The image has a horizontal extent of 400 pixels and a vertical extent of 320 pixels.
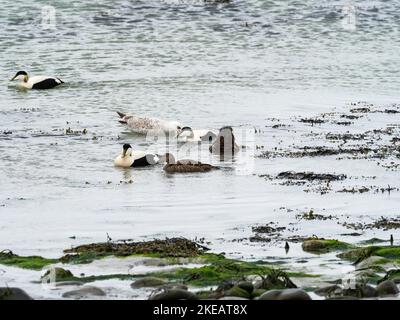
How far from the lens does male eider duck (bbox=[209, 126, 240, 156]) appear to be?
21078mm

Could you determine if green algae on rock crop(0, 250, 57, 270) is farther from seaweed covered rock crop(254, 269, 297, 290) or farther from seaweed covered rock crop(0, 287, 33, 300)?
seaweed covered rock crop(254, 269, 297, 290)

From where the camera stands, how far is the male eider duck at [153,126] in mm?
23047

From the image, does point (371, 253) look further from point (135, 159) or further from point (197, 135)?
point (197, 135)

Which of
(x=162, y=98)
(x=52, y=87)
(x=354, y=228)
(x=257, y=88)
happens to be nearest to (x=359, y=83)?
(x=257, y=88)

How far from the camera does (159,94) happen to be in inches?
1109

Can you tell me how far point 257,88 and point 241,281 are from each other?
730 inches

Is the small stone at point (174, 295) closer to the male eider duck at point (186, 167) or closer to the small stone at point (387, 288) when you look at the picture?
the small stone at point (387, 288)

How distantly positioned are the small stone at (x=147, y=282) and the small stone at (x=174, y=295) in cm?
101

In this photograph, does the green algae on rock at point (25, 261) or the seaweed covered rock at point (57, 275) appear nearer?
the seaweed covered rock at point (57, 275)

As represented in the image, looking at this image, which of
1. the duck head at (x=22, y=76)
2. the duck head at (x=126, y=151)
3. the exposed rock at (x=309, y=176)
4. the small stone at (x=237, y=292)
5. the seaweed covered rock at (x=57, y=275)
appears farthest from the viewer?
the duck head at (x=22, y=76)

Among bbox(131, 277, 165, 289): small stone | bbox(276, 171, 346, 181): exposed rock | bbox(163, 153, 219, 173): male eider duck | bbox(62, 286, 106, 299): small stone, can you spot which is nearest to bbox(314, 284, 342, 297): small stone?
bbox(131, 277, 165, 289): small stone

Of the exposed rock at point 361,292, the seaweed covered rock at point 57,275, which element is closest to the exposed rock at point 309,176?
the seaweed covered rock at point 57,275

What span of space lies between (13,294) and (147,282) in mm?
1453

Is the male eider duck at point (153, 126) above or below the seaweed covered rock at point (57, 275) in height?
above
